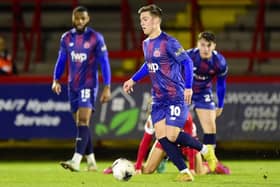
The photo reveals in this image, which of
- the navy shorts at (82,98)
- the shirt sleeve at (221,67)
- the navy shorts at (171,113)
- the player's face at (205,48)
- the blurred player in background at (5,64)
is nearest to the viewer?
the navy shorts at (171,113)

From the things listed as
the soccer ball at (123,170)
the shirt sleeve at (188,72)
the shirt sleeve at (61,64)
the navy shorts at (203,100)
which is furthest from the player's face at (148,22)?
the shirt sleeve at (61,64)

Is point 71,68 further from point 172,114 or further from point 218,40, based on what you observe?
point 218,40

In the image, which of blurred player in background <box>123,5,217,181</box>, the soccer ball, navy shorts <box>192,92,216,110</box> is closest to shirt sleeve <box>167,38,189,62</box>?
blurred player in background <box>123,5,217,181</box>

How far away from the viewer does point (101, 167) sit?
14539mm

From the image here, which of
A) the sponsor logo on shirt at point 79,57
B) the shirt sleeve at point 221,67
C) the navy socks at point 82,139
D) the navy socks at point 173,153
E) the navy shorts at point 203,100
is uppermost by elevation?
→ the sponsor logo on shirt at point 79,57

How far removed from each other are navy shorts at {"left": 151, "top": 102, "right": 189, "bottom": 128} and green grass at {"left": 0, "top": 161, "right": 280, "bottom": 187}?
0.66m

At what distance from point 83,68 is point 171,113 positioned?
270cm

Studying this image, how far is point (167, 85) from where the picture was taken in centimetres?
1097

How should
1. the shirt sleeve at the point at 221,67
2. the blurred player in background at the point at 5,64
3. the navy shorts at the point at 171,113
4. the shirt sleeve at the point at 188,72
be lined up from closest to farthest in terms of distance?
the shirt sleeve at the point at 188,72, the navy shorts at the point at 171,113, the shirt sleeve at the point at 221,67, the blurred player in background at the point at 5,64

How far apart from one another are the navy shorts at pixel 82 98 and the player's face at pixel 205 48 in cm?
156

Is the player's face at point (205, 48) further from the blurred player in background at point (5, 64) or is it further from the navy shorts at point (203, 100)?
the blurred player in background at point (5, 64)

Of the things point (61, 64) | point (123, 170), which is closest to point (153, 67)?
point (123, 170)

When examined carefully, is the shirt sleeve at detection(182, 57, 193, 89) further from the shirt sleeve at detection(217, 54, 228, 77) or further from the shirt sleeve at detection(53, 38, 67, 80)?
the shirt sleeve at detection(53, 38, 67, 80)

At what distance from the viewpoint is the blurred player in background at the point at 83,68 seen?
1323cm
